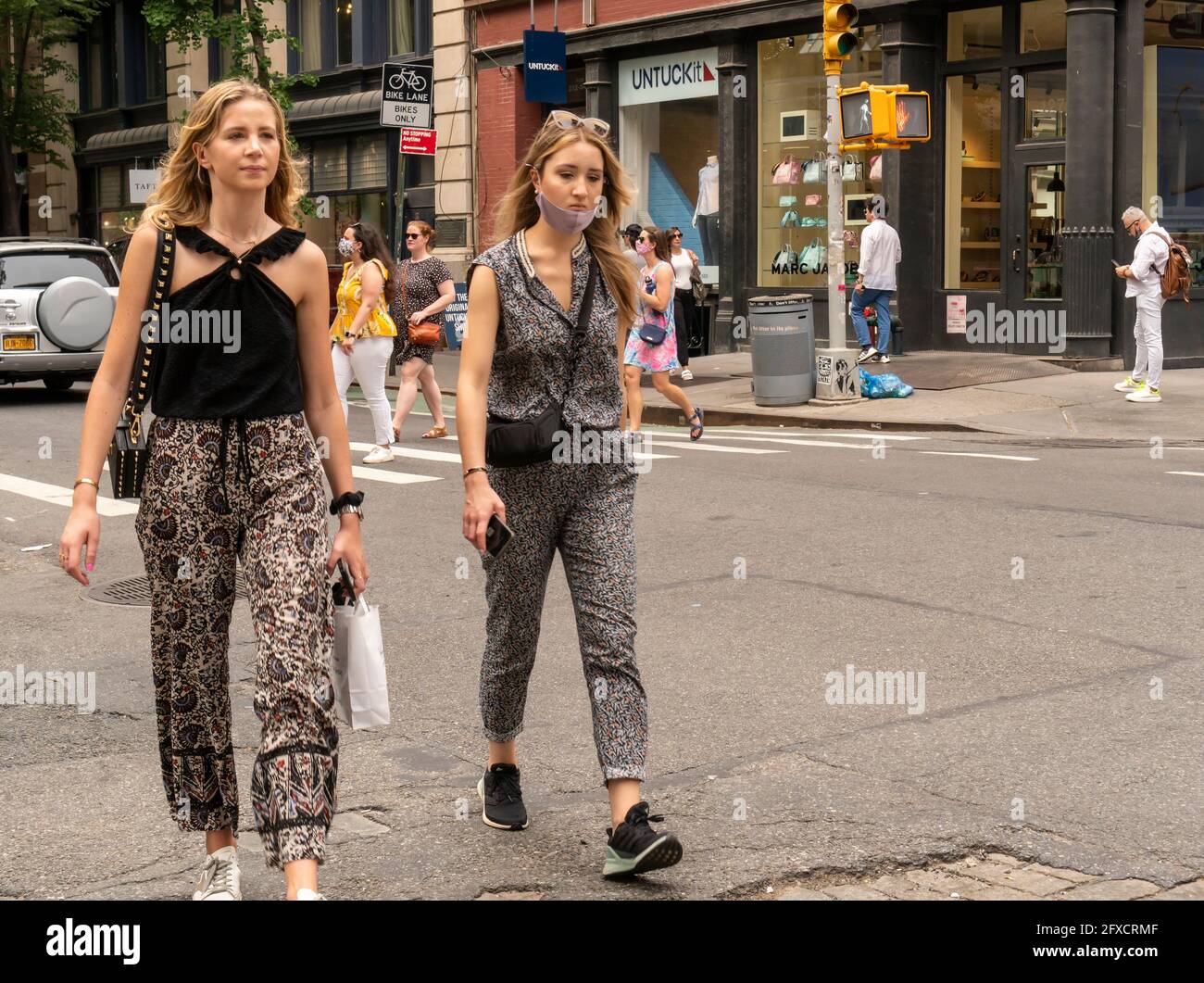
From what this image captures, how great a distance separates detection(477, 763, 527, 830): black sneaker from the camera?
15.5 feet

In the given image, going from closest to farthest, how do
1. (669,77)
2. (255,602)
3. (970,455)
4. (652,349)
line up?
(255,602) < (970,455) < (652,349) < (669,77)

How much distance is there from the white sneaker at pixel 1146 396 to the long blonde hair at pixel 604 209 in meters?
12.9

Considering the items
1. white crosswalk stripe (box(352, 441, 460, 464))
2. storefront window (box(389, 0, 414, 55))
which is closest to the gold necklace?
white crosswalk stripe (box(352, 441, 460, 464))

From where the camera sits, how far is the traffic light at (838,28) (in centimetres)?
1656

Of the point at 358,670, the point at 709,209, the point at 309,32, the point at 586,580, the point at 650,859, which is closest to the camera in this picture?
the point at 358,670

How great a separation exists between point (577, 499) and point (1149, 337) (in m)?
13.3

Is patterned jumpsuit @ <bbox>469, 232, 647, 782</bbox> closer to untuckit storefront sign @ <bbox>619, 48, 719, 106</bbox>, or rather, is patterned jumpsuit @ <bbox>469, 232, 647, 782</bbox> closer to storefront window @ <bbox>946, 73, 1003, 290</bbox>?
storefront window @ <bbox>946, 73, 1003, 290</bbox>

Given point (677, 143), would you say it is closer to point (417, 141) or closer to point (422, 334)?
point (417, 141)

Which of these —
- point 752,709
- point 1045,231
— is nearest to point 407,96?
point 1045,231

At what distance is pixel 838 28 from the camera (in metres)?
16.6

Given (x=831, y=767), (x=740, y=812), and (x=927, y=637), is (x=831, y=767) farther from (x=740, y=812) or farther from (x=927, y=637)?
(x=927, y=637)

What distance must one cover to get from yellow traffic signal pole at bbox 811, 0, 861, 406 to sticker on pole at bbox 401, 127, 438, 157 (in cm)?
671

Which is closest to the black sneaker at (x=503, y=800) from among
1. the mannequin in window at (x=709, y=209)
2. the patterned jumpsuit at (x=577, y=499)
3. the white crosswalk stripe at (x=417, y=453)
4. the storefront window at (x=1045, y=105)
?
the patterned jumpsuit at (x=577, y=499)
